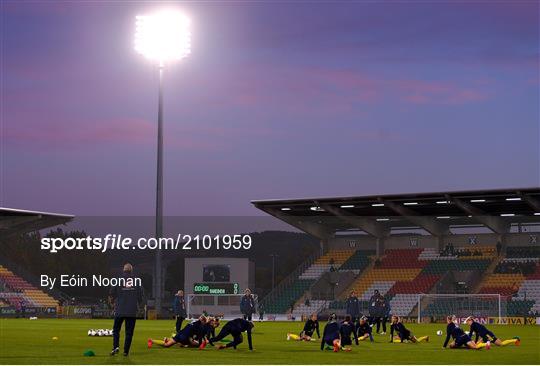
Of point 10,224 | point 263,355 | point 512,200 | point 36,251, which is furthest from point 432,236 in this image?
point 263,355

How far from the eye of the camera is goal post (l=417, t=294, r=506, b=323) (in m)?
67.1

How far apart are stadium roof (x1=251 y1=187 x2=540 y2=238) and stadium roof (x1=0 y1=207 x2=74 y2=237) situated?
63.3 ft

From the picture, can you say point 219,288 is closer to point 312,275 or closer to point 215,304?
point 215,304

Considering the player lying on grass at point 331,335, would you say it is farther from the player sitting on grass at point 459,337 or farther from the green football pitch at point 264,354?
the player sitting on grass at point 459,337

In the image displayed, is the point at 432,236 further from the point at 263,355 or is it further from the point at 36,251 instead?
the point at 263,355

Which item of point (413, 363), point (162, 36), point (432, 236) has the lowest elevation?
point (413, 363)

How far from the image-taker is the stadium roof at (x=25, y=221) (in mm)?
85688

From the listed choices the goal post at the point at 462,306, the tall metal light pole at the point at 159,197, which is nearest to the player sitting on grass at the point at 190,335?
the tall metal light pole at the point at 159,197

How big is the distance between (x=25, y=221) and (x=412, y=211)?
1364 inches

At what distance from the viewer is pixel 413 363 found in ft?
80.9

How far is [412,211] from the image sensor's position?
78125 millimetres

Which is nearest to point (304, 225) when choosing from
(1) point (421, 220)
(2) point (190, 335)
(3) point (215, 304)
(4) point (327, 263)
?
(4) point (327, 263)

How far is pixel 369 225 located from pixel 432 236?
210 inches

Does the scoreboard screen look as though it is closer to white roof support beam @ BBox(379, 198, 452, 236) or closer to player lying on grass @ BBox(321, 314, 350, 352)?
white roof support beam @ BBox(379, 198, 452, 236)
